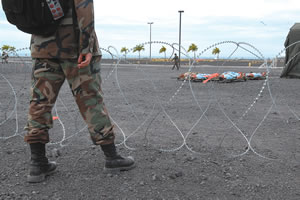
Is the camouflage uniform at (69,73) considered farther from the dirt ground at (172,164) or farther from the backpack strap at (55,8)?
the dirt ground at (172,164)

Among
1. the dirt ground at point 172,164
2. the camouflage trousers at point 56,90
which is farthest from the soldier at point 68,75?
the dirt ground at point 172,164

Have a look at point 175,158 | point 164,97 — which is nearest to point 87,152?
point 175,158

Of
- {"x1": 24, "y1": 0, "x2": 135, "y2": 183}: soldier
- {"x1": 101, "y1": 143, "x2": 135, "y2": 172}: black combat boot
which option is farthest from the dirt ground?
{"x1": 24, "y1": 0, "x2": 135, "y2": 183}: soldier

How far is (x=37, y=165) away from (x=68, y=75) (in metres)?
0.79

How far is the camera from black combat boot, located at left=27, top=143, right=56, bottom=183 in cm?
248

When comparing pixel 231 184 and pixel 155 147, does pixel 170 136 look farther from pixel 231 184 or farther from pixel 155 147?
pixel 231 184

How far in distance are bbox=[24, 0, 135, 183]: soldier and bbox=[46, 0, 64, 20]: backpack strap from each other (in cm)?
7

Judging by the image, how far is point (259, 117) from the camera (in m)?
5.29

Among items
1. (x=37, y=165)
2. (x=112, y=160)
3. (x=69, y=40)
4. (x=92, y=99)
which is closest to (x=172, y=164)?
(x=112, y=160)

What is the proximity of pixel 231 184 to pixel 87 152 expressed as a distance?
5.00ft

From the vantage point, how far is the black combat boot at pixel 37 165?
2477 millimetres

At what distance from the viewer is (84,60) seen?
2.30 metres

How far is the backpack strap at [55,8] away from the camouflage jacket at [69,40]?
0.23 ft

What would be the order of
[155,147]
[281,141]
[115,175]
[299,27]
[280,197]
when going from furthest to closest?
[299,27], [281,141], [155,147], [115,175], [280,197]
